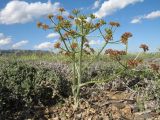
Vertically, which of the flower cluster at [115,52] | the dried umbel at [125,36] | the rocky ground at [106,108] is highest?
the dried umbel at [125,36]

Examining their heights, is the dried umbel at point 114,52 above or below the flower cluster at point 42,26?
below

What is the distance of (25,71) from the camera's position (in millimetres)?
8617

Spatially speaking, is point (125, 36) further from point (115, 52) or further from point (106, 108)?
point (106, 108)

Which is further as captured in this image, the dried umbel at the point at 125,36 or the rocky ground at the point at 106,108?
the rocky ground at the point at 106,108

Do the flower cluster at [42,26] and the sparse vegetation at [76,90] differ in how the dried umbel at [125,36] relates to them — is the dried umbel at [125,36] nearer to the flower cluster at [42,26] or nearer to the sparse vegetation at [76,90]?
the sparse vegetation at [76,90]

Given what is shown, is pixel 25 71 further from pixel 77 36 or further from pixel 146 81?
pixel 146 81

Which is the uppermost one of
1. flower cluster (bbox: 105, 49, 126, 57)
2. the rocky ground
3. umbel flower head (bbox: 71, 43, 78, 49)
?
umbel flower head (bbox: 71, 43, 78, 49)

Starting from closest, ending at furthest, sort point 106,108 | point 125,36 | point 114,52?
point 114,52, point 125,36, point 106,108

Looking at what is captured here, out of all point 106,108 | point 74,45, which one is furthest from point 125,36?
point 106,108

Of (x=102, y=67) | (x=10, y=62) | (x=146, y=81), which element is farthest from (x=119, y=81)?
(x=10, y=62)

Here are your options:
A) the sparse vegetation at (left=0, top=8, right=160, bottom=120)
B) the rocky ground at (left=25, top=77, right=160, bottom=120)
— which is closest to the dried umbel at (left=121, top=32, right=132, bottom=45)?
the sparse vegetation at (left=0, top=8, right=160, bottom=120)

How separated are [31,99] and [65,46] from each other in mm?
1197

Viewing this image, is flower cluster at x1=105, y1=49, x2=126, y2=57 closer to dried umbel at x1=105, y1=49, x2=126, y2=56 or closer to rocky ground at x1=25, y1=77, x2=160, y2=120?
dried umbel at x1=105, y1=49, x2=126, y2=56

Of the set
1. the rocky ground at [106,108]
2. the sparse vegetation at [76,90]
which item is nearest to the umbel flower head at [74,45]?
the sparse vegetation at [76,90]
